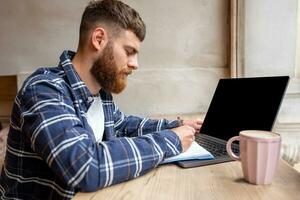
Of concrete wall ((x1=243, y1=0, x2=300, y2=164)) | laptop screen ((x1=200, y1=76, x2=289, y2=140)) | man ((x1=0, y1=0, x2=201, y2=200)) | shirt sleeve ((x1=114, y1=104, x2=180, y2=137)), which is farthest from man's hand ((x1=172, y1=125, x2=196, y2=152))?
concrete wall ((x1=243, y1=0, x2=300, y2=164))

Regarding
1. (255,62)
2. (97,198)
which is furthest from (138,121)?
(255,62)

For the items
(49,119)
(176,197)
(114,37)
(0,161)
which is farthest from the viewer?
(0,161)

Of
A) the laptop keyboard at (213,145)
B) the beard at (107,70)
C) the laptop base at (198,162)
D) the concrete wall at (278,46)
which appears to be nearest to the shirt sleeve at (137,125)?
the laptop keyboard at (213,145)

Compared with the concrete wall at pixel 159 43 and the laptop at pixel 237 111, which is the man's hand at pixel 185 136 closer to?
the laptop at pixel 237 111

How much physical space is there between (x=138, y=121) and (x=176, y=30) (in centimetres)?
Answer: 74

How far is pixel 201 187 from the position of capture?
68 centimetres

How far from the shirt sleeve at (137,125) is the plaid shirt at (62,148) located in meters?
0.30

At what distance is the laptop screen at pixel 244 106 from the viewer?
3.00ft

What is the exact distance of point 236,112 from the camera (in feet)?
3.54

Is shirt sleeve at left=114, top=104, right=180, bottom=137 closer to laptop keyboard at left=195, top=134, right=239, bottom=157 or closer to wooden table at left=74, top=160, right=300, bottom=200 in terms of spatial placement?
laptop keyboard at left=195, top=134, right=239, bottom=157

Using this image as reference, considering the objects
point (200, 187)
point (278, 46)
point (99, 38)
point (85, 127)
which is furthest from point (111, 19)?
point (278, 46)

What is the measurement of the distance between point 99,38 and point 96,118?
0.26 meters

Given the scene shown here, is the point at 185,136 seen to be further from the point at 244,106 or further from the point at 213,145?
the point at 244,106

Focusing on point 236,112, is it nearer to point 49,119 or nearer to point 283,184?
point 283,184
